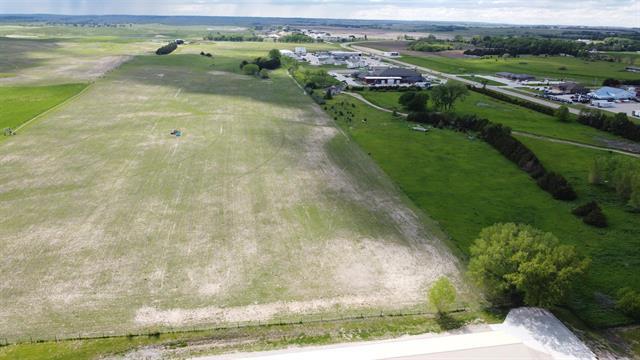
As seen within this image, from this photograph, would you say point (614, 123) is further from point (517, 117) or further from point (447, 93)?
point (447, 93)

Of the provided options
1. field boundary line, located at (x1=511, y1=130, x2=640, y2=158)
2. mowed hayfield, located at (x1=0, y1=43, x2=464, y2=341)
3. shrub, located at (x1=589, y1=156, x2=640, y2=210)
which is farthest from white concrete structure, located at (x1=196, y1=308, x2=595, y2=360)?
field boundary line, located at (x1=511, y1=130, x2=640, y2=158)

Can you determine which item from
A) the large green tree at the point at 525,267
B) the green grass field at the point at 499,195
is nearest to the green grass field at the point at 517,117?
the green grass field at the point at 499,195

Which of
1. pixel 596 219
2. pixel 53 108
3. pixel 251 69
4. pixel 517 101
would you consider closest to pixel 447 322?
pixel 596 219

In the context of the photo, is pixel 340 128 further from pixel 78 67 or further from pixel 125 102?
pixel 78 67

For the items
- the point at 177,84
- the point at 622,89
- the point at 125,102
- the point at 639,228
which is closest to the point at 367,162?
the point at 639,228

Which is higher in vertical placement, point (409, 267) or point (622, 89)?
point (622, 89)

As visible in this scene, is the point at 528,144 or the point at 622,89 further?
the point at 622,89
